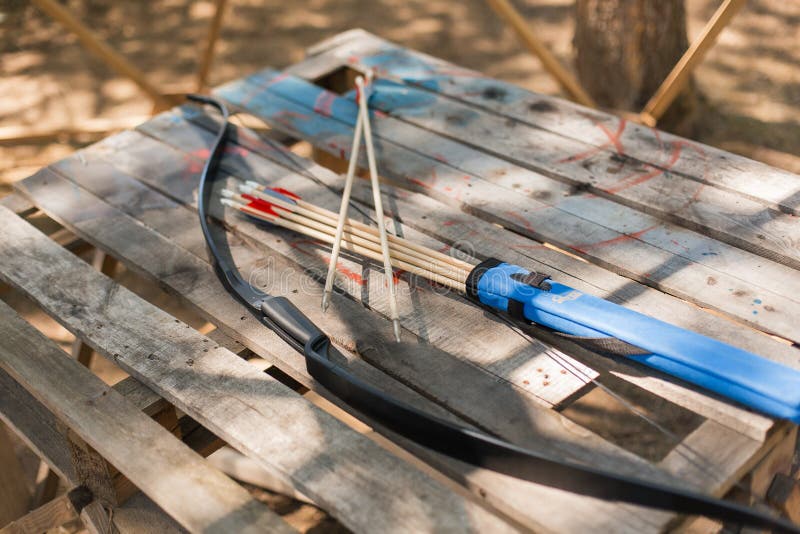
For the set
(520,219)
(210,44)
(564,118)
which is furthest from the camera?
(210,44)

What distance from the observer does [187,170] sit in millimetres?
2422

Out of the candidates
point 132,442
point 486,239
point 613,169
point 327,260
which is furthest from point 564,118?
→ point 132,442

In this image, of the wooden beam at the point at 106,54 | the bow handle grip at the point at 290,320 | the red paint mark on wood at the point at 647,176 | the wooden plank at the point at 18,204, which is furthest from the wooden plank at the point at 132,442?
the wooden beam at the point at 106,54

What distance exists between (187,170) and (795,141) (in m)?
2.88

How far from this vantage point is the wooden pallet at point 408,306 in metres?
1.44

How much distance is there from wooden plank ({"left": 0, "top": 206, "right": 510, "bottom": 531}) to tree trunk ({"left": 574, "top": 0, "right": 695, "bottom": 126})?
2530 mm

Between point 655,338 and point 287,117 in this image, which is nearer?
point 655,338

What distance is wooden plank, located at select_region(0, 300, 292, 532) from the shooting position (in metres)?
1.45

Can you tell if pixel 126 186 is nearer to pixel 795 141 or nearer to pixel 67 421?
pixel 67 421

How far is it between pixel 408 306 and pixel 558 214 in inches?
19.6

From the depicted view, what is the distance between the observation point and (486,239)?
79.0 inches

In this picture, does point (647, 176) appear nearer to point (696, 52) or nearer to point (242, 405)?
point (696, 52)

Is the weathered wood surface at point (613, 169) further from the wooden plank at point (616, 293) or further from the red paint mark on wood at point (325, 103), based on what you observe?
the wooden plank at point (616, 293)

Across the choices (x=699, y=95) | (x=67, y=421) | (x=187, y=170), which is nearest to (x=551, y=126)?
(x=187, y=170)
